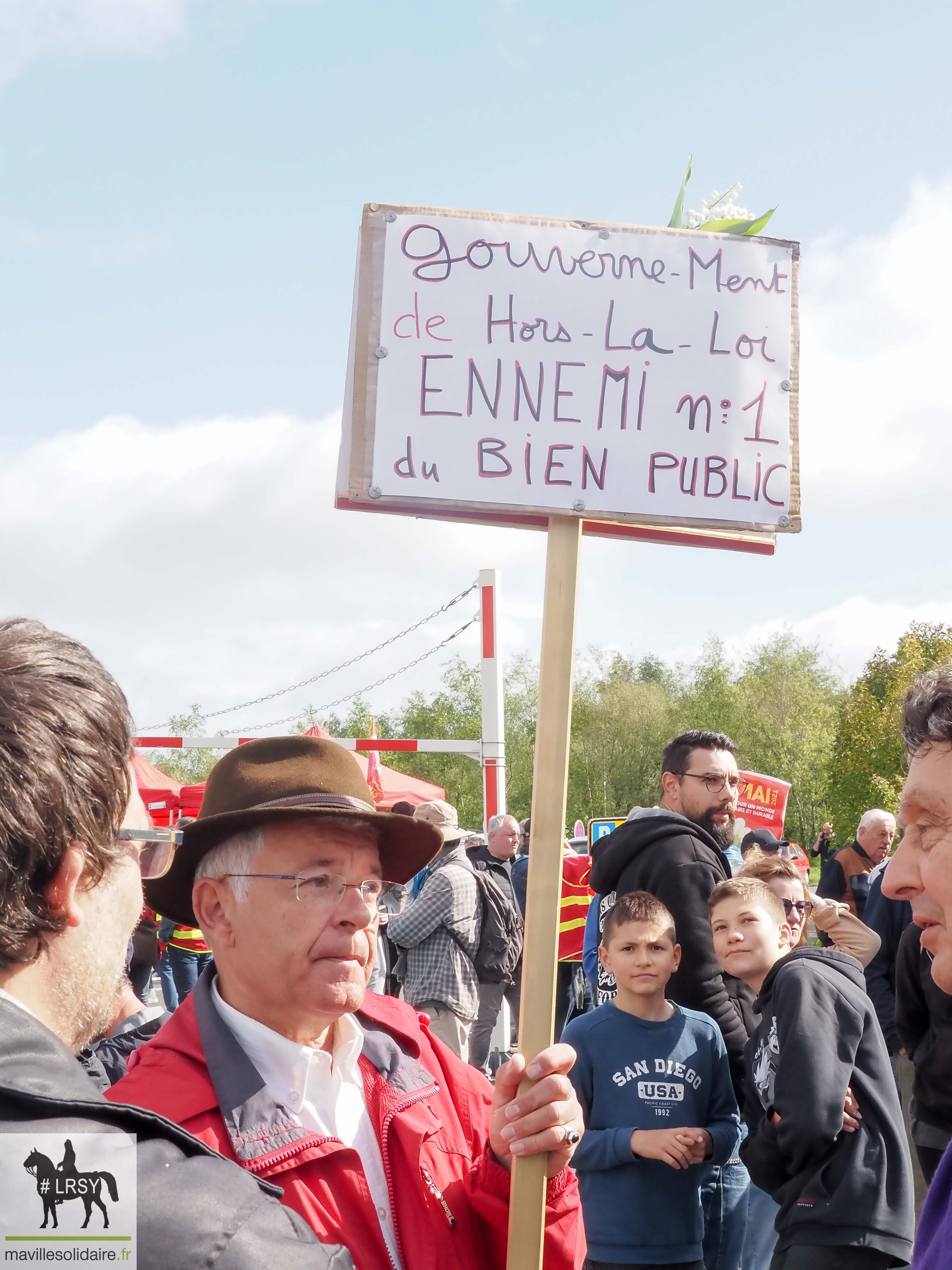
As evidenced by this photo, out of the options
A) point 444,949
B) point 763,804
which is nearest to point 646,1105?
point 444,949

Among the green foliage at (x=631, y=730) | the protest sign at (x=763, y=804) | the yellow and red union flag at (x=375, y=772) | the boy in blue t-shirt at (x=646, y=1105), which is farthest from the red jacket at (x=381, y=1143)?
the green foliage at (x=631, y=730)

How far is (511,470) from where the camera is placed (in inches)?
83.4

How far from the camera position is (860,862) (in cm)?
764

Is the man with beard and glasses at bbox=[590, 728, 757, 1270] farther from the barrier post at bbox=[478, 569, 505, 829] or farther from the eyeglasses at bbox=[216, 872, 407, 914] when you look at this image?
the barrier post at bbox=[478, 569, 505, 829]

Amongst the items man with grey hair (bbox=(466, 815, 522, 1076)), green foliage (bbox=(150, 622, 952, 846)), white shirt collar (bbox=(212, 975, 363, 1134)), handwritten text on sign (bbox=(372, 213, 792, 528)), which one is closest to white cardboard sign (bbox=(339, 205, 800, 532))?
handwritten text on sign (bbox=(372, 213, 792, 528))

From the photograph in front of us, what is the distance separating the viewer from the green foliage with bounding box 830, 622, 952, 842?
2764 cm

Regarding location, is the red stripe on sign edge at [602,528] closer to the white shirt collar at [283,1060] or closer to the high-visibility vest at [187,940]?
A: the white shirt collar at [283,1060]

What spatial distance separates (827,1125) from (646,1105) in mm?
712

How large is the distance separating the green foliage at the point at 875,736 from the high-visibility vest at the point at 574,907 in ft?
56.6

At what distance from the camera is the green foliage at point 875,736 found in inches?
1088

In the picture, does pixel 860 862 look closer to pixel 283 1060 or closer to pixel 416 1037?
pixel 416 1037

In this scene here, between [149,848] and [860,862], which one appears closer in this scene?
[149,848]

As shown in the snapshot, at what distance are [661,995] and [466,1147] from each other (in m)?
1.88

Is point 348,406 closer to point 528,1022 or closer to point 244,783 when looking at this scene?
point 244,783
